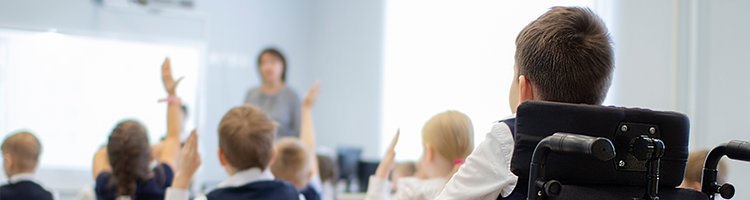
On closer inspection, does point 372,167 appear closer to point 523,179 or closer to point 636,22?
point 636,22

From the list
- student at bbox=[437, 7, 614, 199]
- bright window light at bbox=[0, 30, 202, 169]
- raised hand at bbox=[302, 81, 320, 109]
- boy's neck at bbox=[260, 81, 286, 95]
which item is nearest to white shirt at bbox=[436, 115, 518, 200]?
student at bbox=[437, 7, 614, 199]

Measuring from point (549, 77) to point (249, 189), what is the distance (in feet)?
3.50

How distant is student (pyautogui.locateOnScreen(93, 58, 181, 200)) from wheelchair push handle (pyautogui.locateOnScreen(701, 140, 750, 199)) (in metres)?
1.79

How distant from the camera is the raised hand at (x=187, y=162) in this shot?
1609 millimetres

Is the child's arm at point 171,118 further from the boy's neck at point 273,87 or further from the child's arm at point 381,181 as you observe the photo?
the boy's neck at point 273,87

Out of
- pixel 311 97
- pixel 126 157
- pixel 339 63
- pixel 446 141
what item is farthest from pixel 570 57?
pixel 339 63

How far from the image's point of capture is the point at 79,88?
384 cm

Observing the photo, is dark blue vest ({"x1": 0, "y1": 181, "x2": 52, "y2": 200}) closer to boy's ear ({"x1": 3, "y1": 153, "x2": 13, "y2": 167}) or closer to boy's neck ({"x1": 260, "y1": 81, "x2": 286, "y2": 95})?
boy's ear ({"x1": 3, "y1": 153, "x2": 13, "y2": 167})

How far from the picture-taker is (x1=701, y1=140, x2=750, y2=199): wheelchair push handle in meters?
0.98

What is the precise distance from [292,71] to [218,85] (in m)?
0.94

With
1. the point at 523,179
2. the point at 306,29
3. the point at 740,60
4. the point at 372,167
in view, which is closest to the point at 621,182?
the point at 523,179

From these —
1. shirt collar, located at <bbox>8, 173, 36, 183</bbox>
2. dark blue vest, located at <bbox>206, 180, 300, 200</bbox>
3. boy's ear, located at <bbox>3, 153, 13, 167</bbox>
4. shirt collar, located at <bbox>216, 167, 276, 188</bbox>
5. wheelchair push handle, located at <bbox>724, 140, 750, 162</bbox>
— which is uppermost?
wheelchair push handle, located at <bbox>724, 140, 750, 162</bbox>

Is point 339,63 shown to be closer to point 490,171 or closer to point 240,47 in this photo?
point 240,47

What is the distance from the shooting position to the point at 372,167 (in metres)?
4.44
